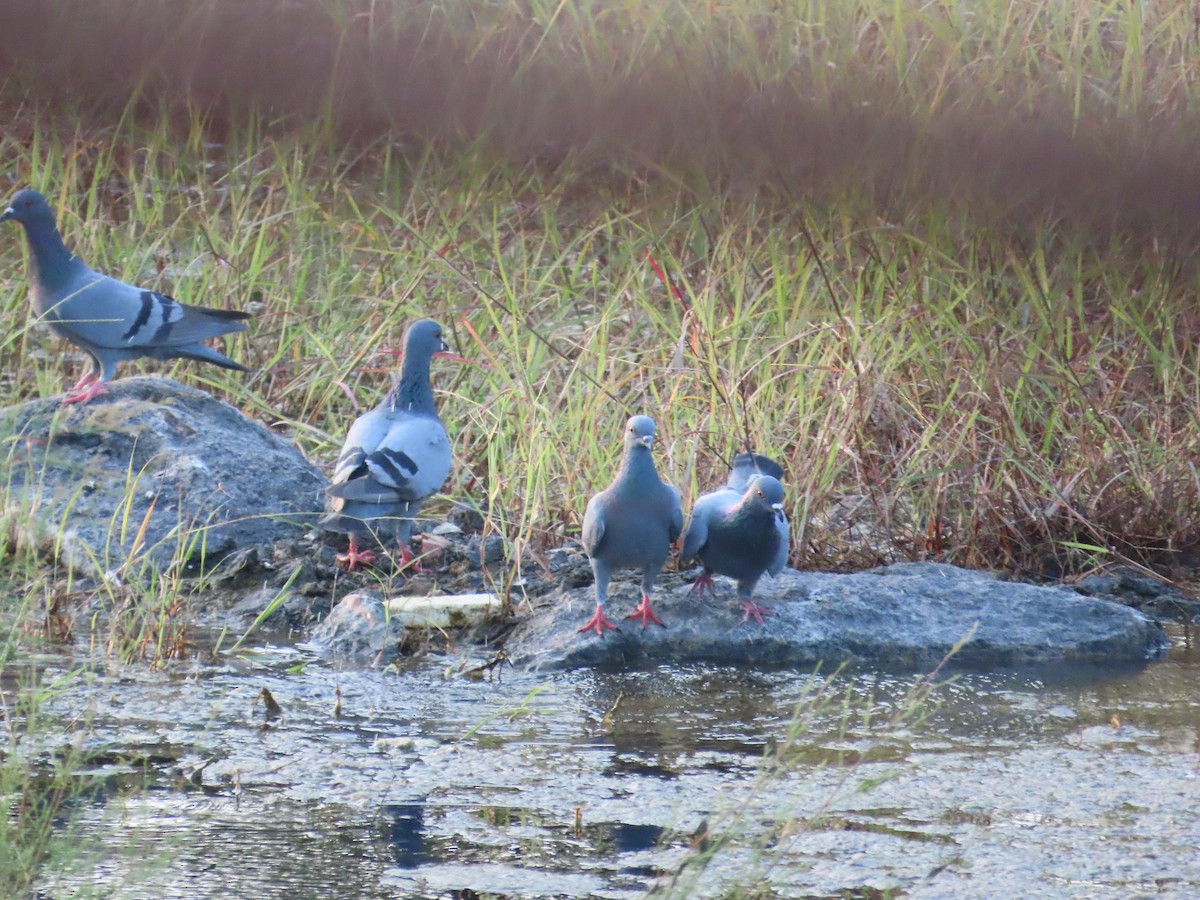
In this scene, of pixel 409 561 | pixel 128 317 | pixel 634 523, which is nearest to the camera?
pixel 634 523

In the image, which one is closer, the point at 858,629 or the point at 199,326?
the point at 858,629

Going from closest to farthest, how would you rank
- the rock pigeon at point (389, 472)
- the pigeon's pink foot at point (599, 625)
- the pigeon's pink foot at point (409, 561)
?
the pigeon's pink foot at point (599, 625)
the rock pigeon at point (389, 472)
the pigeon's pink foot at point (409, 561)

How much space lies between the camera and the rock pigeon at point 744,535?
385 centimetres

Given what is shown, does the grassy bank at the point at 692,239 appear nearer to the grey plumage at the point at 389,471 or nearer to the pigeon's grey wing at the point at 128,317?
the grey plumage at the point at 389,471

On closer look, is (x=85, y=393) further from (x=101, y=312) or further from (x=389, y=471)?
(x=389, y=471)

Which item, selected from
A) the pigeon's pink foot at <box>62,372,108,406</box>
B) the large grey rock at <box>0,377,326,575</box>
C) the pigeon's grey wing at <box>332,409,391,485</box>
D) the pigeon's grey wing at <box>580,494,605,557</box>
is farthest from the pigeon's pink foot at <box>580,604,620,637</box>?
the pigeon's pink foot at <box>62,372,108,406</box>

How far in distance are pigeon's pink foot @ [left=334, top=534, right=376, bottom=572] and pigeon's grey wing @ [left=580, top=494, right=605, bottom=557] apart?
1017mm

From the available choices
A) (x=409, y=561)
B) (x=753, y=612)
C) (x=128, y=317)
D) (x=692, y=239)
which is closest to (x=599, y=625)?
(x=753, y=612)

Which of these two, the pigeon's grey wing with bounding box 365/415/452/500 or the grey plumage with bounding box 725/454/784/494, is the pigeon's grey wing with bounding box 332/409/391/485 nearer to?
the pigeon's grey wing with bounding box 365/415/452/500

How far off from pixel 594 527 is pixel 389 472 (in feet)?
2.99

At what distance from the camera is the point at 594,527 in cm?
390

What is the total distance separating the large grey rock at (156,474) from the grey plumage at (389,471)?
185mm

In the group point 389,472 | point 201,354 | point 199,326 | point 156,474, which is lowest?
point 156,474

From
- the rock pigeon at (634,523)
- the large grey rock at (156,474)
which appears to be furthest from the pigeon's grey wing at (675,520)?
the large grey rock at (156,474)
